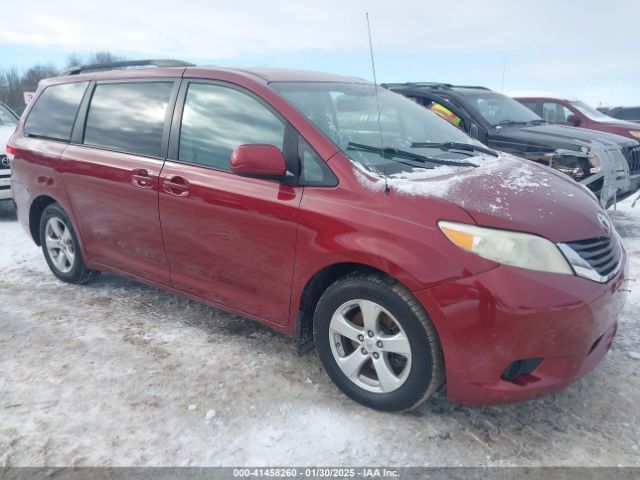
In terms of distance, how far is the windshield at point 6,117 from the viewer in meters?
8.17

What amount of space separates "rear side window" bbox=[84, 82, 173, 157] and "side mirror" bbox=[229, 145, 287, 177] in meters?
0.94

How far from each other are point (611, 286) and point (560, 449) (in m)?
0.79

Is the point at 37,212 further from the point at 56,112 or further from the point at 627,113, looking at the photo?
the point at 627,113

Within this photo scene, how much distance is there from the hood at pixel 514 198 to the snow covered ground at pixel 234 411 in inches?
37.7

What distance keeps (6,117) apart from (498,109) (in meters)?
7.34

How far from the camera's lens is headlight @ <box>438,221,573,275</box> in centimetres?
233

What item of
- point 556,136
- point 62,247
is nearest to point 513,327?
point 62,247

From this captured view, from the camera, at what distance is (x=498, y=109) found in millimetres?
7191

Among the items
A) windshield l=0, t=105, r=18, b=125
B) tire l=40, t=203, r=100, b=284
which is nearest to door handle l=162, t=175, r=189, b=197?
tire l=40, t=203, r=100, b=284

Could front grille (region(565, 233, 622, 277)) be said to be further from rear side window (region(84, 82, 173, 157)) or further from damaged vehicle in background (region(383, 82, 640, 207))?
damaged vehicle in background (region(383, 82, 640, 207))

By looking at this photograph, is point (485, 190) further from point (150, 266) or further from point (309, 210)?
point (150, 266)

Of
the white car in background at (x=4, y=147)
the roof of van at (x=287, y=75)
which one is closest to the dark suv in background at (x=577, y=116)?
the roof of van at (x=287, y=75)

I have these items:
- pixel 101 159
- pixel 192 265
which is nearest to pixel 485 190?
pixel 192 265

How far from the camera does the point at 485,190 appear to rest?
2.66m
